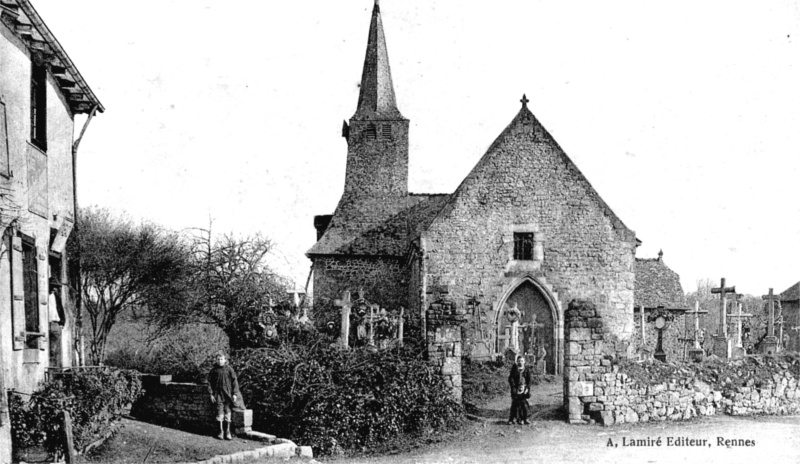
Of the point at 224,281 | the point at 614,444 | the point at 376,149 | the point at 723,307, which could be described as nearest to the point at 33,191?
the point at 614,444

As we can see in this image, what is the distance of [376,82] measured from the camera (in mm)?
36031

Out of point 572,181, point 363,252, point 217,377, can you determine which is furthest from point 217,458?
point 363,252

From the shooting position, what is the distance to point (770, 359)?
20.3 m

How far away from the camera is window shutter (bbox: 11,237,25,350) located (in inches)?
500

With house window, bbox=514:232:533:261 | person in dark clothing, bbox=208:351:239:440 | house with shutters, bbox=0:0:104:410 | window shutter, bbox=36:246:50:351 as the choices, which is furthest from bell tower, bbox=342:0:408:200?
window shutter, bbox=36:246:50:351

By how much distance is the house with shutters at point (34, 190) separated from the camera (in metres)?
12.5

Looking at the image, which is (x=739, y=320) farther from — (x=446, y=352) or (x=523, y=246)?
(x=446, y=352)

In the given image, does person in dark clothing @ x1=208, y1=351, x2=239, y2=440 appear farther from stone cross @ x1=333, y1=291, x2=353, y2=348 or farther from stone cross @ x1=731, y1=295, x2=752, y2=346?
stone cross @ x1=731, y1=295, x2=752, y2=346

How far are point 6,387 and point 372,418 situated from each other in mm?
6815

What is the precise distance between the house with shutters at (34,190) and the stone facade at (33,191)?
2 centimetres

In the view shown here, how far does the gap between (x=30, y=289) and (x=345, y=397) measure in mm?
6045

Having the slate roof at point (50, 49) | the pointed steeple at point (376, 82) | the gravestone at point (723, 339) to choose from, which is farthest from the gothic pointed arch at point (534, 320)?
the slate roof at point (50, 49)

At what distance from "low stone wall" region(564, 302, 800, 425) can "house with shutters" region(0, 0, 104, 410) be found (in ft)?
33.0

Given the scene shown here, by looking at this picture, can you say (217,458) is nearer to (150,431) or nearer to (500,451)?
(150,431)
